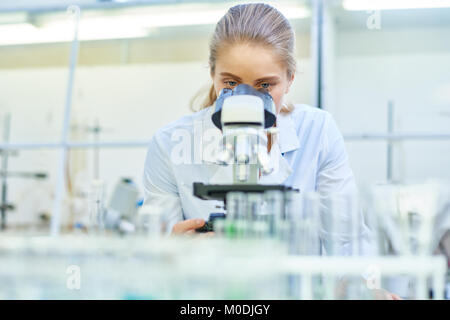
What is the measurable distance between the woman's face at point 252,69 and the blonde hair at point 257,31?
26 millimetres

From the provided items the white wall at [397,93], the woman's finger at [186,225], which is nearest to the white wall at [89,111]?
the white wall at [397,93]

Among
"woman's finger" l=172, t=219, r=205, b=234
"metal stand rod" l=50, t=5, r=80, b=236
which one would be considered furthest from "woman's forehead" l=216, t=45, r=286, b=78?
"metal stand rod" l=50, t=5, r=80, b=236

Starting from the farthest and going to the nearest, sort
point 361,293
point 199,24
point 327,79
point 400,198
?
point 199,24 < point 327,79 < point 400,198 < point 361,293

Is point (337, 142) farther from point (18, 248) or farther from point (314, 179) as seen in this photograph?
point (18, 248)

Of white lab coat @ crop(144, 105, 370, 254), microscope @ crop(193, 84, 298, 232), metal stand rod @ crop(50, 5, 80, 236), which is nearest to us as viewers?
microscope @ crop(193, 84, 298, 232)

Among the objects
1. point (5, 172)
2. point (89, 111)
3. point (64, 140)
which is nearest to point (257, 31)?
point (64, 140)

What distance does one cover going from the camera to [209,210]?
1.51 metres

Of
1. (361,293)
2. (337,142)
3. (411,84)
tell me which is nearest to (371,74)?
(411,84)

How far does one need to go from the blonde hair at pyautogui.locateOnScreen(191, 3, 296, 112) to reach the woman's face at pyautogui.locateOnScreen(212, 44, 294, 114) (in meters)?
0.03

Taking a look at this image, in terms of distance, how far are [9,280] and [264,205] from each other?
396 millimetres

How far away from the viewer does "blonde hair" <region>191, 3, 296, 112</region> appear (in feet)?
4.43

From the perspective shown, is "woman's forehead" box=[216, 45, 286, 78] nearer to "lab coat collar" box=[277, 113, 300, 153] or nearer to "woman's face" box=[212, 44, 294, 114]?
"woman's face" box=[212, 44, 294, 114]

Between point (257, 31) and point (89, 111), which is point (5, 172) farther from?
point (257, 31)

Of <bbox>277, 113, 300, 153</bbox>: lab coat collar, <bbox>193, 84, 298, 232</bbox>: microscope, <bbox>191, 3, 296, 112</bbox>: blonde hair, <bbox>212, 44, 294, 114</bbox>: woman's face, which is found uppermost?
<bbox>191, 3, 296, 112</bbox>: blonde hair
